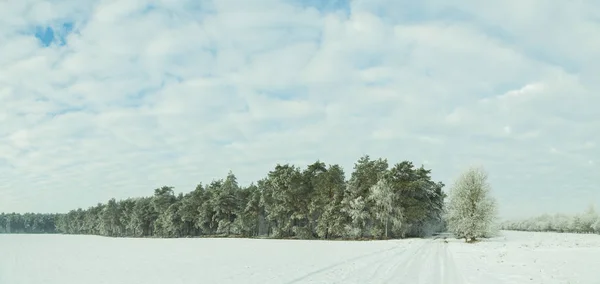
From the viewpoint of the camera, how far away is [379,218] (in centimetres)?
8862

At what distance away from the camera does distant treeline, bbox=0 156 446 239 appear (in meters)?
89.3

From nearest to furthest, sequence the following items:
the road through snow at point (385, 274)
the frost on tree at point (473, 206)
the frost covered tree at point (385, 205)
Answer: the road through snow at point (385, 274) < the frost on tree at point (473, 206) < the frost covered tree at point (385, 205)

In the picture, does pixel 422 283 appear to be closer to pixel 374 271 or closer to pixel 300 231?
pixel 374 271

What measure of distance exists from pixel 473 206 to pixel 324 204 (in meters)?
33.3

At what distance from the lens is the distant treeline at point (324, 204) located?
8931 cm

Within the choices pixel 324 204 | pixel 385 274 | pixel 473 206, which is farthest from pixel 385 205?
pixel 385 274

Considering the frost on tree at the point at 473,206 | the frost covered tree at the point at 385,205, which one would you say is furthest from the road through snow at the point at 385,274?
the frost covered tree at the point at 385,205

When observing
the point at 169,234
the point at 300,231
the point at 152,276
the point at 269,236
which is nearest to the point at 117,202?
the point at 169,234

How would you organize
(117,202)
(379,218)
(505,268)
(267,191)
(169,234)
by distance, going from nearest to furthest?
1. (505,268)
2. (379,218)
3. (267,191)
4. (169,234)
5. (117,202)

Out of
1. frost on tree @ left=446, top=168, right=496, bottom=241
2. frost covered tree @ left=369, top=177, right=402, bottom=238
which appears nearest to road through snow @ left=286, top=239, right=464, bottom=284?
frost on tree @ left=446, top=168, right=496, bottom=241

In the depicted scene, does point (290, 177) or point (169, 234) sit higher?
point (290, 177)

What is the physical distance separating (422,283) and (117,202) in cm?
19591

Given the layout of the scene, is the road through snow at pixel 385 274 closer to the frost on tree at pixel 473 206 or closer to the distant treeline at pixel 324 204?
the frost on tree at pixel 473 206

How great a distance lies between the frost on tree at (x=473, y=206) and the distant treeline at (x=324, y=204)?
14510 millimetres
